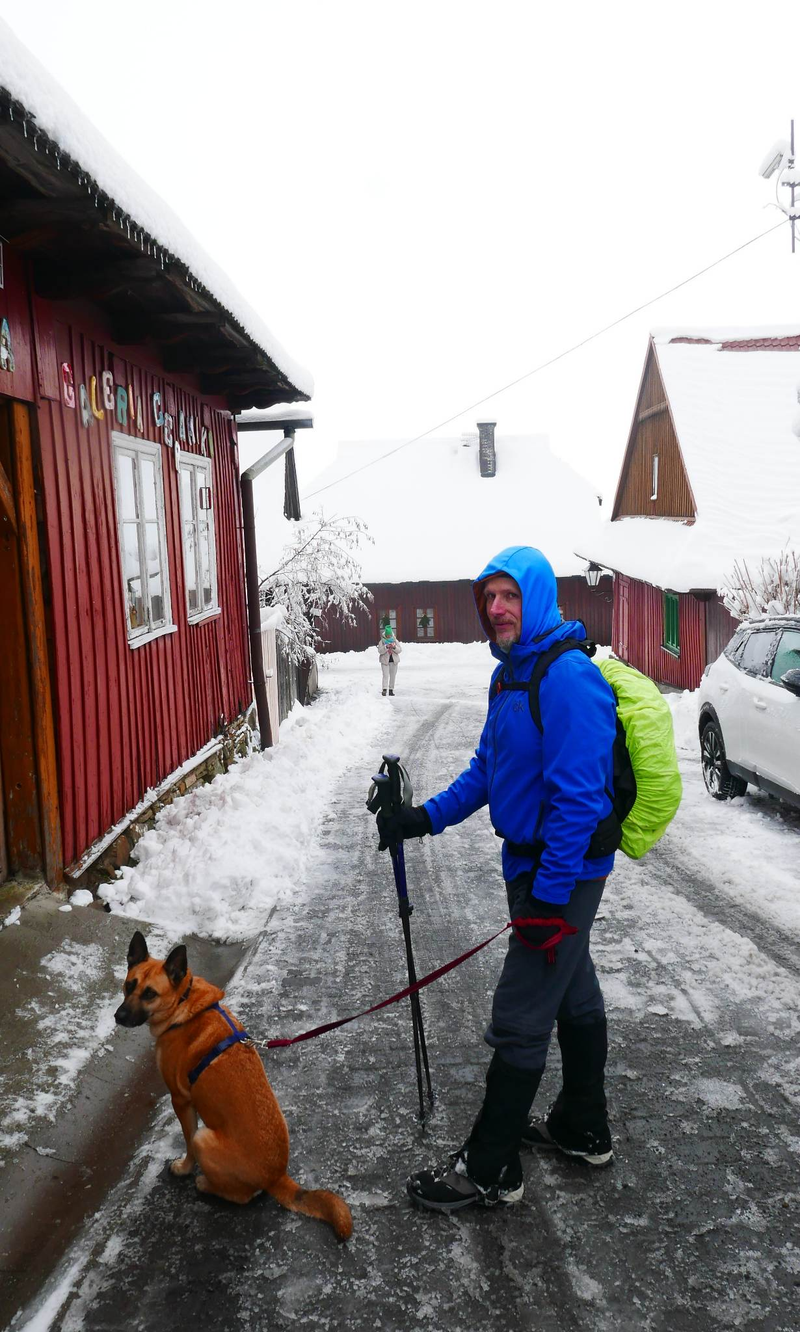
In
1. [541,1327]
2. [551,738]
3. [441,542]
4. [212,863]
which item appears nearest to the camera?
[541,1327]

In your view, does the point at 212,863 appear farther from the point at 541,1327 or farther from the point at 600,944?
the point at 541,1327

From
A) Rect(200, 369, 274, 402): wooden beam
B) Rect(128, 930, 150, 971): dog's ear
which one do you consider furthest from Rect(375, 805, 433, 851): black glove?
Rect(200, 369, 274, 402): wooden beam

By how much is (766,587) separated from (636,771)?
1146cm

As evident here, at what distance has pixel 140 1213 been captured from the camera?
3.06 meters

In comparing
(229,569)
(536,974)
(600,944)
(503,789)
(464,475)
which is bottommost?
(600,944)

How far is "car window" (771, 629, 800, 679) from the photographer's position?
25.6 ft

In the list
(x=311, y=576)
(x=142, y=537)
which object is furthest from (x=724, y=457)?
(x=142, y=537)

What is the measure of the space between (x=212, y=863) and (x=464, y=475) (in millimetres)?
33904

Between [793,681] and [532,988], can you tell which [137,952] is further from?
[793,681]

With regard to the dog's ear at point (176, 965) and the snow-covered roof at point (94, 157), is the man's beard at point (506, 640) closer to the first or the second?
the dog's ear at point (176, 965)

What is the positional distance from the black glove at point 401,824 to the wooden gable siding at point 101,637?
2.54m

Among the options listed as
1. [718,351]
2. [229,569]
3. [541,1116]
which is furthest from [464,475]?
[541,1116]

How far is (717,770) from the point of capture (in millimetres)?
8812

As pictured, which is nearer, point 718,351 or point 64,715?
point 64,715
